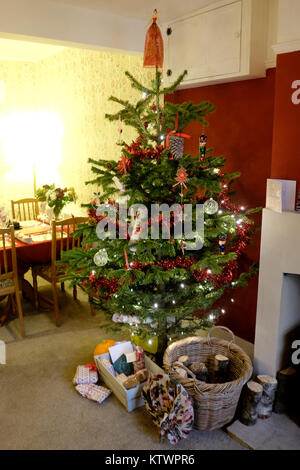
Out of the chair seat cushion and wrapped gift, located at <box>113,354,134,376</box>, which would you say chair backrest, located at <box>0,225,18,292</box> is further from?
wrapped gift, located at <box>113,354,134,376</box>

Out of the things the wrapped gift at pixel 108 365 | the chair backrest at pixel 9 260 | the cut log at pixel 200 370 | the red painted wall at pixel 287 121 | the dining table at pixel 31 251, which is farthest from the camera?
the dining table at pixel 31 251

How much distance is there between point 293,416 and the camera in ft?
7.45

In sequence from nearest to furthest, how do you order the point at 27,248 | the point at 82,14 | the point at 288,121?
1. the point at 288,121
2. the point at 82,14
3. the point at 27,248

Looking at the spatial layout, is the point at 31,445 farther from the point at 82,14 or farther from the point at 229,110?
the point at 82,14

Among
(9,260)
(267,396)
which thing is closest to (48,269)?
(9,260)

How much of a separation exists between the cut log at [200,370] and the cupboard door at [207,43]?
185 cm

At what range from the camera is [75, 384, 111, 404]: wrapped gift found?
7.95ft

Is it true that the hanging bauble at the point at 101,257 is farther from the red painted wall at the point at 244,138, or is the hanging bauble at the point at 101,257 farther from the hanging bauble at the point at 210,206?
the red painted wall at the point at 244,138

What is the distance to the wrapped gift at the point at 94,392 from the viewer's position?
2423 millimetres

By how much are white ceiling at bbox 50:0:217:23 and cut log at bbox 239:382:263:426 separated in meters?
2.40

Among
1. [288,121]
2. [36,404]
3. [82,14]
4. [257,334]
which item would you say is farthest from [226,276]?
[82,14]

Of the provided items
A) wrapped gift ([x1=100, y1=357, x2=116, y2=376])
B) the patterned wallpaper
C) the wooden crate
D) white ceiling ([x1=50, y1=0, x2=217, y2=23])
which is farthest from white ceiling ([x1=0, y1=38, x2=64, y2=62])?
the wooden crate

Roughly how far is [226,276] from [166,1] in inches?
75.9

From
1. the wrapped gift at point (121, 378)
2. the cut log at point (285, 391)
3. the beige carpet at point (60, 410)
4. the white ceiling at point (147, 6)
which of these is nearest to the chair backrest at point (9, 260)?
the beige carpet at point (60, 410)
